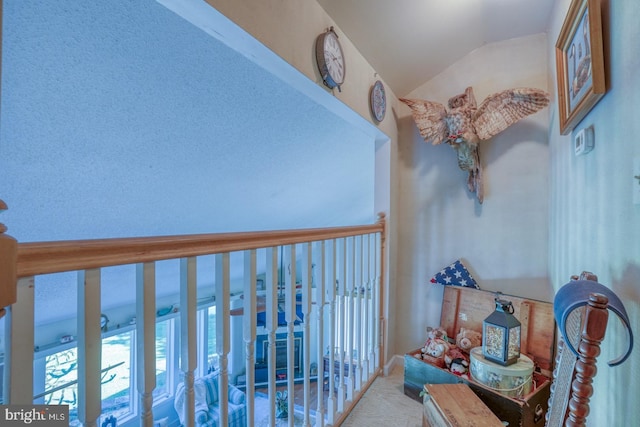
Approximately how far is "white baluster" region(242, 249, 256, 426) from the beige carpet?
0.94m

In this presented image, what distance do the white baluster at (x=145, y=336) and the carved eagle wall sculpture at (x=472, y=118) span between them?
2000 millimetres

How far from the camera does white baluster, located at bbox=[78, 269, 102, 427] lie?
62 centimetres

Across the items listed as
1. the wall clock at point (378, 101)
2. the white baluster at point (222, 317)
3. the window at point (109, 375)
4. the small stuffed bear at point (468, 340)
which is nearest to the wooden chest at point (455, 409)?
the small stuffed bear at point (468, 340)

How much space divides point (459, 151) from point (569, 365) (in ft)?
5.04

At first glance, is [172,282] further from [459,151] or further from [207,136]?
[459,151]

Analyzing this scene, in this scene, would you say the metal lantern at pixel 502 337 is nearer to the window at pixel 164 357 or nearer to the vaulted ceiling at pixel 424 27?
the vaulted ceiling at pixel 424 27

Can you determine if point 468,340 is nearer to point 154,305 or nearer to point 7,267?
point 154,305

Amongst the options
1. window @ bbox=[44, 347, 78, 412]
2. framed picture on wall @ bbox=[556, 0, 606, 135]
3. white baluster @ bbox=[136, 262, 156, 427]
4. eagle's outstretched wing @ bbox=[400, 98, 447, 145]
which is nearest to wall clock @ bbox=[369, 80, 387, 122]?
eagle's outstretched wing @ bbox=[400, 98, 447, 145]

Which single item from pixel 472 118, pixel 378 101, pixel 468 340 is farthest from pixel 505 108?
pixel 468 340

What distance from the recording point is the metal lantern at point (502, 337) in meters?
1.59

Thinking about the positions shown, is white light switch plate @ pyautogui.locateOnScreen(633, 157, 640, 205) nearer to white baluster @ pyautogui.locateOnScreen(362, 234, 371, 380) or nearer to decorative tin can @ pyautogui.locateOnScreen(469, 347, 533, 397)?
decorative tin can @ pyautogui.locateOnScreen(469, 347, 533, 397)

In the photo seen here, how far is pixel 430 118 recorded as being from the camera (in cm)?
213

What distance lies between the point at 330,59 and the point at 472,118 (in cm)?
119

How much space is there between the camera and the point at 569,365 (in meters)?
0.90
